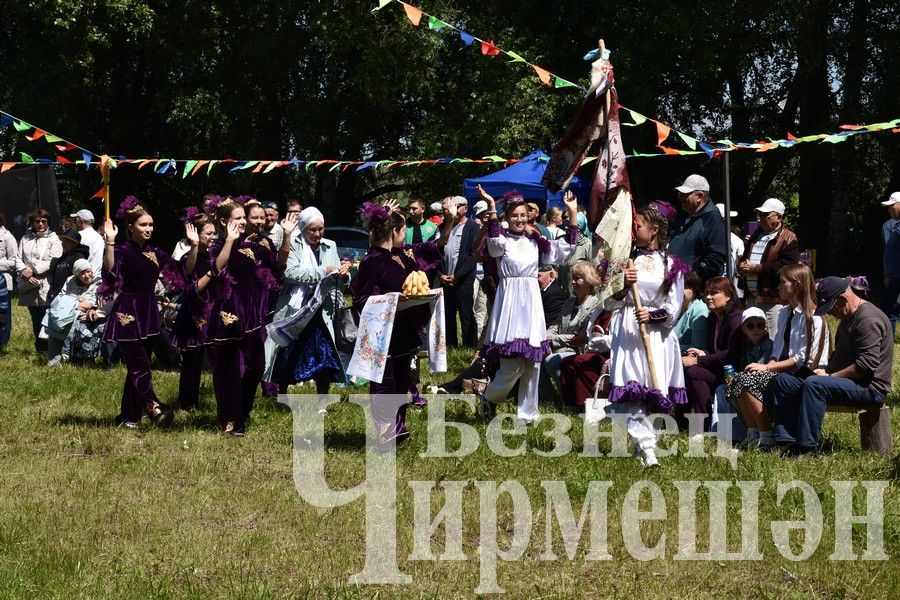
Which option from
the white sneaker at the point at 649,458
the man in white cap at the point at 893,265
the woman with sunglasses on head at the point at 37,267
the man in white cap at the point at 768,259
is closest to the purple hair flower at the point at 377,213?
the white sneaker at the point at 649,458

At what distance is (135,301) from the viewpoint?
9.66 m

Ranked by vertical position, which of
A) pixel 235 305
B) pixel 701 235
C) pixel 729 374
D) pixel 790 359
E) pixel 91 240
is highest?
pixel 91 240

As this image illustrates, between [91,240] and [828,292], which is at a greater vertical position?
[91,240]

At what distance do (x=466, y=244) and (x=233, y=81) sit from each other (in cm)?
1341

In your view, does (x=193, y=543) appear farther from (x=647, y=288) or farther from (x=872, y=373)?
(x=872, y=373)

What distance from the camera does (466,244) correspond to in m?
13.6

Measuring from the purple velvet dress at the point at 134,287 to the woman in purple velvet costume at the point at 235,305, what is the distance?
0.49 meters

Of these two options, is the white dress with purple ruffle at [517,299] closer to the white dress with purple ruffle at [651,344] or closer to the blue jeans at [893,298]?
the white dress with purple ruffle at [651,344]

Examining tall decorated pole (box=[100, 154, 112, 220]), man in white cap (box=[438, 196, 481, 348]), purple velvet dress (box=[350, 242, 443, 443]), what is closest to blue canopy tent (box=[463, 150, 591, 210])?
man in white cap (box=[438, 196, 481, 348])

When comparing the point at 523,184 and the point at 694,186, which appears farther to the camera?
the point at 523,184

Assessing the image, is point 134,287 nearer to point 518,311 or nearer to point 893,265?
point 518,311

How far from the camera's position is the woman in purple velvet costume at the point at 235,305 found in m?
9.29

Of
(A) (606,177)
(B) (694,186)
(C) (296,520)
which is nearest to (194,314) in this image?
(C) (296,520)

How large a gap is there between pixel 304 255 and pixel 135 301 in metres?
1.61
